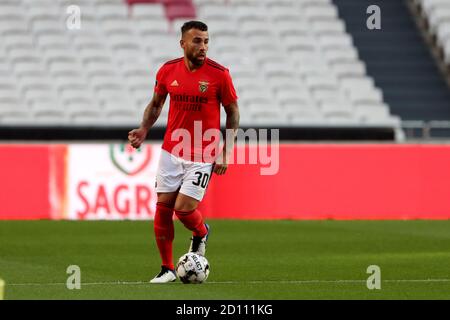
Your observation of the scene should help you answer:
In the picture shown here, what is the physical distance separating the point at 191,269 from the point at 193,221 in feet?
1.47

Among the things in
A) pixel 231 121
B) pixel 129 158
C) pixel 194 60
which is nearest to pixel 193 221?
pixel 231 121

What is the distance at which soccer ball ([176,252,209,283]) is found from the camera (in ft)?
37.1

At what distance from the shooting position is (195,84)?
11281mm

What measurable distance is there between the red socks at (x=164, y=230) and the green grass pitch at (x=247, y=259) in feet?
0.91

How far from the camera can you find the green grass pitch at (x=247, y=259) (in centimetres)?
1068

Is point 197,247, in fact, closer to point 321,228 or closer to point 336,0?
point 321,228

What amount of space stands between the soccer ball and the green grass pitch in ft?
0.33

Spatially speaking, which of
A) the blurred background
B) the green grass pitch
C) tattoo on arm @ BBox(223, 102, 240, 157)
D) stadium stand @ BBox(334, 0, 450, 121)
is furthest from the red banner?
tattoo on arm @ BBox(223, 102, 240, 157)

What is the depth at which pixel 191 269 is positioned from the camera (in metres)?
11.3

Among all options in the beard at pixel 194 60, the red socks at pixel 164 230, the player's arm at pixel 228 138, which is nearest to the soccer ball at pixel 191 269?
the red socks at pixel 164 230

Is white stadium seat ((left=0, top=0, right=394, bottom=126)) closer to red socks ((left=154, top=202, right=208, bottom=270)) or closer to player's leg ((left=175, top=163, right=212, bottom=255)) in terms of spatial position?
red socks ((left=154, top=202, right=208, bottom=270))
